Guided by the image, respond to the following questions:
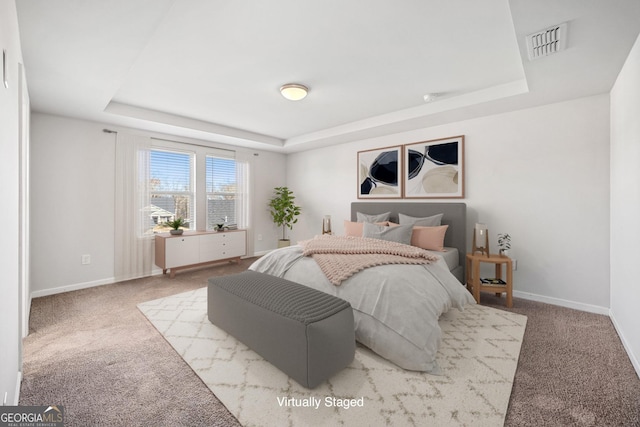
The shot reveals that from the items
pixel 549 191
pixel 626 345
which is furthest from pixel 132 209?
pixel 626 345

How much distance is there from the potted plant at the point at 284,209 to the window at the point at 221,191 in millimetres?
785

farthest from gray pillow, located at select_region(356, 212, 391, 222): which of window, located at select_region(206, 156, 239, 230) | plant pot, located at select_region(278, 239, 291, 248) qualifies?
window, located at select_region(206, 156, 239, 230)

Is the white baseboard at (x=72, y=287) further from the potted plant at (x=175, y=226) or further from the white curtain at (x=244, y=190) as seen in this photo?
the white curtain at (x=244, y=190)

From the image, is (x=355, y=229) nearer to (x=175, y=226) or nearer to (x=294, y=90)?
(x=294, y=90)

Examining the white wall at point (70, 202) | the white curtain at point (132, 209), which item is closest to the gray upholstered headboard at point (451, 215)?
the white curtain at point (132, 209)

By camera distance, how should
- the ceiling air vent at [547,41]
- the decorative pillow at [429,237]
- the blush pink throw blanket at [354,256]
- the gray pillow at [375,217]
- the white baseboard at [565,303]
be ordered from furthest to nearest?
the gray pillow at [375,217] < the decorative pillow at [429,237] < the white baseboard at [565,303] < the blush pink throw blanket at [354,256] < the ceiling air vent at [547,41]

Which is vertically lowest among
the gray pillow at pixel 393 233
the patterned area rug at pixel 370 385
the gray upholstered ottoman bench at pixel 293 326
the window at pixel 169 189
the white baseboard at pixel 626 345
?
the patterned area rug at pixel 370 385

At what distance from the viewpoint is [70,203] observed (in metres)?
3.62

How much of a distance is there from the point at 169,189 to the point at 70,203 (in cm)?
126

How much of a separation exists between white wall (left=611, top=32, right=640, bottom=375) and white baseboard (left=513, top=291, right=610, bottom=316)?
0.16 metres

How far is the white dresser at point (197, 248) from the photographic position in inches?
164

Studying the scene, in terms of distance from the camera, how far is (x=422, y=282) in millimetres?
2266

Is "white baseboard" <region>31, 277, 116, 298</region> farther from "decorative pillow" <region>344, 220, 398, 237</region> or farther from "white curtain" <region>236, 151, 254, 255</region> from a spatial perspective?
"decorative pillow" <region>344, 220, 398, 237</region>

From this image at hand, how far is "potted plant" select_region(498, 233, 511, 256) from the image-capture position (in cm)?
330
